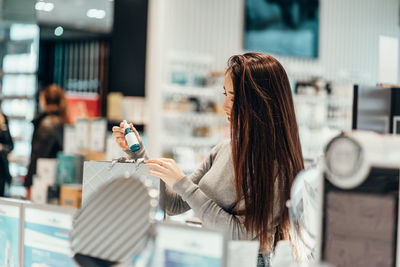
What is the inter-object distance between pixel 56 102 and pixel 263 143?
368 cm

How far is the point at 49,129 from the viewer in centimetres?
507

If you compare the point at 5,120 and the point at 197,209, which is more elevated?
the point at 5,120

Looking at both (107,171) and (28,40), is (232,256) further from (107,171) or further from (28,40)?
(28,40)

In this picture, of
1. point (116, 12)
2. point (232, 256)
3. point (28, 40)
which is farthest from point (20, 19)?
point (232, 256)

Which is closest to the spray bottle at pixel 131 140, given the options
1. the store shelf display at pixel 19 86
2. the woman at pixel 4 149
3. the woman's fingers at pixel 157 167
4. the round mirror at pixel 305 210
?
the woman's fingers at pixel 157 167

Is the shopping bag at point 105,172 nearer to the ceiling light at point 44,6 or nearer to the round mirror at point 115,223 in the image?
the round mirror at point 115,223

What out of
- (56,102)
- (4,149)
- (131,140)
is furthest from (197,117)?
(131,140)

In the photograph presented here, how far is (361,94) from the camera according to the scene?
2.11 m

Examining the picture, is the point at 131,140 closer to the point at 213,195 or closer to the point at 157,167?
the point at 157,167

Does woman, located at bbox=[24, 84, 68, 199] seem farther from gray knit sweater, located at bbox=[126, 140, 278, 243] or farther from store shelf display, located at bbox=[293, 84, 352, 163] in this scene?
store shelf display, located at bbox=[293, 84, 352, 163]

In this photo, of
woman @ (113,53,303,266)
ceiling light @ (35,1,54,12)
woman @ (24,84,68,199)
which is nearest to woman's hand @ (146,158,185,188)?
woman @ (113,53,303,266)

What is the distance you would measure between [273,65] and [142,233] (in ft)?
3.34

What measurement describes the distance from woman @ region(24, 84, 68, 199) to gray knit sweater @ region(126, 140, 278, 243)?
3232mm

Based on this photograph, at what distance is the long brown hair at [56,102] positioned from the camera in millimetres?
5051
